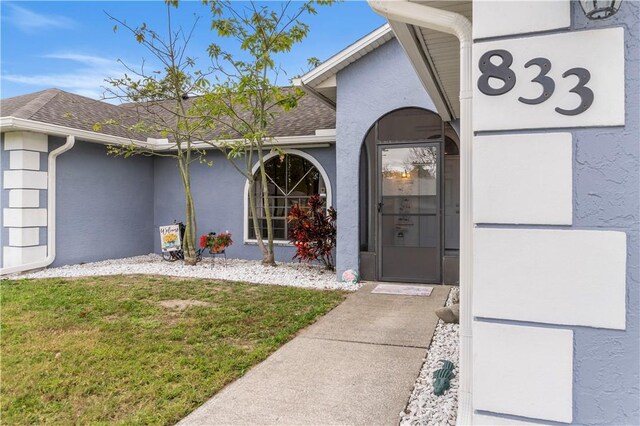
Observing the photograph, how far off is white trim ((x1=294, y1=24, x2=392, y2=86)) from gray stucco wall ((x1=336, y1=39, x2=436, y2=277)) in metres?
0.19

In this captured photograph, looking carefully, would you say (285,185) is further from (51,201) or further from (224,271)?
(51,201)

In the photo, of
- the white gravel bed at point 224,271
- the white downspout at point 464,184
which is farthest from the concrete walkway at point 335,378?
the white gravel bed at point 224,271

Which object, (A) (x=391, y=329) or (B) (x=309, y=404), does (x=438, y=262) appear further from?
(B) (x=309, y=404)

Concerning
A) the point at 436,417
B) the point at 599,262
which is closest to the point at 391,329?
the point at 436,417

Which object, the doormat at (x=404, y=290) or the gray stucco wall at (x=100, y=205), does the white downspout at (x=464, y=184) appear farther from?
the gray stucco wall at (x=100, y=205)

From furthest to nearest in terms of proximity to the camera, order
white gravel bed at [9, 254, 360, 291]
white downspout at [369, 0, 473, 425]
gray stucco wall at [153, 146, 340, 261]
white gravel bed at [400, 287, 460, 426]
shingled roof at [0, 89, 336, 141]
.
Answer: gray stucco wall at [153, 146, 340, 261]
shingled roof at [0, 89, 336, 141]
white gravel bed at [9, 254, 360, 291]
white gravel bed at [400, 287, 460, 426]
white downspout at [369, 0, 473, 425]

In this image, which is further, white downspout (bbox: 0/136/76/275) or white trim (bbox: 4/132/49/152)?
white downspout (bbox: 0/136/76/275)

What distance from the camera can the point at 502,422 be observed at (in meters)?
2.07

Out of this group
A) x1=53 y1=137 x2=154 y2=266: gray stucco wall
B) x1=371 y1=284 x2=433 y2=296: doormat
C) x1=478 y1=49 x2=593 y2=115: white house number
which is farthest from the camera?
x1=53 y1=137 x2=154 y2=266: gray stucco wall

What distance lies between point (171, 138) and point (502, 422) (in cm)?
1068

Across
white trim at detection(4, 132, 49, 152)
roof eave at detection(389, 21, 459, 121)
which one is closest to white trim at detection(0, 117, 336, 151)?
white trim at detection(4, 132, 49, 152)

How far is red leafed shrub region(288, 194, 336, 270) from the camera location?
8312 millimetres

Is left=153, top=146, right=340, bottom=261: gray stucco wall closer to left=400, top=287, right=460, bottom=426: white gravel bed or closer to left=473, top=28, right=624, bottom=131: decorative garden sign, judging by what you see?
left=400, top=287, right=460, bottom=426: white gravel bed

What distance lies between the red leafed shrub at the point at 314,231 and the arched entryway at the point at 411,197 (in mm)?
935
